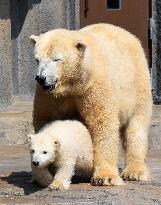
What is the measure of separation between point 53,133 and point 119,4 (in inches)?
281

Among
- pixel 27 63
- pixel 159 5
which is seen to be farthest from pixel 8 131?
pixel 159 5

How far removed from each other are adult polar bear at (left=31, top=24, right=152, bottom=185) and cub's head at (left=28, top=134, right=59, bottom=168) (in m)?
0.26

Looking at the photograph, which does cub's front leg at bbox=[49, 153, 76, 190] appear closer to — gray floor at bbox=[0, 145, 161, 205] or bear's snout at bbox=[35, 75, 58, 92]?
gray floor at bbox=[0, 145, 161, 205]

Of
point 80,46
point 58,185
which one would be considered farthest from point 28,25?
point 58,185

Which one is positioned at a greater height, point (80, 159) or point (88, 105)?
point (88, 105)

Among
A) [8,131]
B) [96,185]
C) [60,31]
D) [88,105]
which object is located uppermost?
[60,31]

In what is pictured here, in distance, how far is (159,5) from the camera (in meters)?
10.9

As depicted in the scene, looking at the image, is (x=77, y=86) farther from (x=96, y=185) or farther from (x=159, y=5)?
(x=159, y=5)

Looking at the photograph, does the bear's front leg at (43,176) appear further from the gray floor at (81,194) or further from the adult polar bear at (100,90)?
the adult polar bear at (100,90)

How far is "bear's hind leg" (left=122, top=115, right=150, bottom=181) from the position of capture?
6.09m

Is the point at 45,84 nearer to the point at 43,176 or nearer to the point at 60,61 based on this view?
the point at 60,61

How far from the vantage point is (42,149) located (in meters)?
5.41

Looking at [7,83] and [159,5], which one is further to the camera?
[159,5]

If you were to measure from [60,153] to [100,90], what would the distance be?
469 mm
